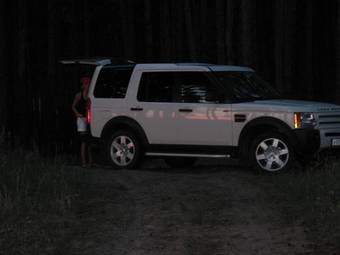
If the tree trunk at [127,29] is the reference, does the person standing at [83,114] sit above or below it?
below

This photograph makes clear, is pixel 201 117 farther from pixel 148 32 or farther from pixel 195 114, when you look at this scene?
pixel 148 32

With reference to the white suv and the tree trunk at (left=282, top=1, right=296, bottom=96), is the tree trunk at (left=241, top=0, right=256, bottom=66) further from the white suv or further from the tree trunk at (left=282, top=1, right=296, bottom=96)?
the white suv

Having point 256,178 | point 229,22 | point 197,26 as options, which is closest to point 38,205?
point 256,178

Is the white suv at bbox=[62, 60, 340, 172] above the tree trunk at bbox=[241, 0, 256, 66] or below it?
below

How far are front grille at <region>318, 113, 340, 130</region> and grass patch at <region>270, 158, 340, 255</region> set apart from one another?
631mm

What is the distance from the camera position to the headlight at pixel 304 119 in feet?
45.3

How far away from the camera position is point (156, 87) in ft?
50.9

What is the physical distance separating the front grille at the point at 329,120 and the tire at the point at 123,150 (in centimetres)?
349

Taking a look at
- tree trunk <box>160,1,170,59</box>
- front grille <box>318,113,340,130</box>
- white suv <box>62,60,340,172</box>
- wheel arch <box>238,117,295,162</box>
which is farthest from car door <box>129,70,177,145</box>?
tree trunk <box>160,1,170,59</box>

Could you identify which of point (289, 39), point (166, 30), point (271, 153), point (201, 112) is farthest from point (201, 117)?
point (166, 30)

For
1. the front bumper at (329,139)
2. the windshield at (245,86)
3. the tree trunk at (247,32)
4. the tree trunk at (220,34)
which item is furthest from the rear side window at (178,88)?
the tree trunk at (220,34)

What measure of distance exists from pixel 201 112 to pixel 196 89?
487 millimetres

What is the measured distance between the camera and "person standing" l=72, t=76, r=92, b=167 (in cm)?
1667

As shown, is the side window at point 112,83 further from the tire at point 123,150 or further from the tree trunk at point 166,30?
the tree trunk at point 166,30
